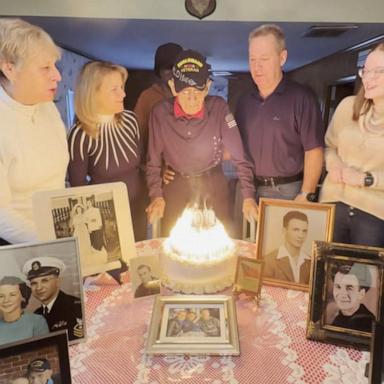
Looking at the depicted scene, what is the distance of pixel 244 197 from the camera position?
1.85 metres

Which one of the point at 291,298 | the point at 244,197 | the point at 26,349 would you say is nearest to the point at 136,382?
the point at 26,349

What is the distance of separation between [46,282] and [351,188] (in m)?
1.30

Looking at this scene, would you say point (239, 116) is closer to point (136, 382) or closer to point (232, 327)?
point (232, 327)

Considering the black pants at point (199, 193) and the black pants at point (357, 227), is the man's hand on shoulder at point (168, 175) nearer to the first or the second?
the black pants at point (199, 193)

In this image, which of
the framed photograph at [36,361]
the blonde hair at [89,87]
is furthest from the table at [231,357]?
the blonde hair at [89,87]

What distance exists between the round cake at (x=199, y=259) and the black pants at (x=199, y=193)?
43cm

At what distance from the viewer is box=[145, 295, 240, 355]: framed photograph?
1.05 metres

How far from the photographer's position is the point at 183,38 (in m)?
1.67

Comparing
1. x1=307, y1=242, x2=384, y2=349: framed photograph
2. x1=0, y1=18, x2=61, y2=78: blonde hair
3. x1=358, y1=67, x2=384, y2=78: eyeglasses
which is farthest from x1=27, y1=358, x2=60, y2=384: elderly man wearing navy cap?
x1=358, y1=67, x2=384, y2=78: eyeglasses

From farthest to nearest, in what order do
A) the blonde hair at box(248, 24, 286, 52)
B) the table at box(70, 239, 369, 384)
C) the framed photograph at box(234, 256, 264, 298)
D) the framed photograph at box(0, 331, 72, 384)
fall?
the blonde hair at box(248, 24, 286, 52), the framed photograph at box(234, 256, 264, 298), the table at box(70, 239, 369, 384), the framed photograph at box(0, 331, 72, 384)

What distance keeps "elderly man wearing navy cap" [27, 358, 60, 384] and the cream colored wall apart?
1376 mm

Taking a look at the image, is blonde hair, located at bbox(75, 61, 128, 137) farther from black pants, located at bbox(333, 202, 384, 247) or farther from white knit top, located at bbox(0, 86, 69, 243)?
black pants, located at bbox(333, 202, 384, 247)

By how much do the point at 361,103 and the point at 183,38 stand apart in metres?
0.81

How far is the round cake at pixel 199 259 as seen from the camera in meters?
1.30
